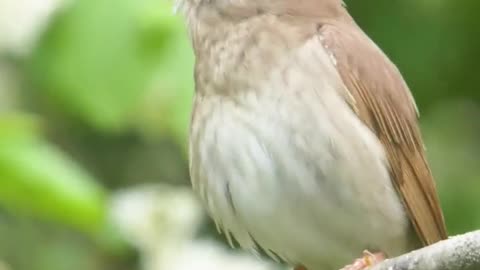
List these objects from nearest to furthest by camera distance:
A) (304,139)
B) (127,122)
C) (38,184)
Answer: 1. (38,184)
2. (304,139)
3. (127,122)

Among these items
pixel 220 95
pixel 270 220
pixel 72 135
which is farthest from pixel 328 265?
pixel 72 135

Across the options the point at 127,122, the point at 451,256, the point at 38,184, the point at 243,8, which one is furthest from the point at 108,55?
the point at 451,256

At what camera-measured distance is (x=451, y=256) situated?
3969mm

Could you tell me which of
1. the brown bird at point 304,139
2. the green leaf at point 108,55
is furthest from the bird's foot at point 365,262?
the green leaf at point 108,55

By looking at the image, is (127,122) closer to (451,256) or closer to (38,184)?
(38,184)

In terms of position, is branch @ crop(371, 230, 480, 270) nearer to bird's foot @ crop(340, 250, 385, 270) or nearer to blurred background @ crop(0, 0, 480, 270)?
bird's foot @ crop(340, 250, 385, 270)

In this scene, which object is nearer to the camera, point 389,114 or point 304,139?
point 304,139

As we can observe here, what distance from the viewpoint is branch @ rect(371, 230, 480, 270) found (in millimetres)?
3895

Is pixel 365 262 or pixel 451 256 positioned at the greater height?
pixel 451 256

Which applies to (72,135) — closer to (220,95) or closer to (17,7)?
(17,7)

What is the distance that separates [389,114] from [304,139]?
47 cm

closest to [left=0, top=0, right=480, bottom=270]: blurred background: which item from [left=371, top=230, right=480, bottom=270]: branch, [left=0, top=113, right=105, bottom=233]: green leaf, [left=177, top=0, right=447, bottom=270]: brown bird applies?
[left=0, top=113, right=105, bottom=233]: green leaf

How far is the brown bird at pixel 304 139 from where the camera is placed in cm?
517

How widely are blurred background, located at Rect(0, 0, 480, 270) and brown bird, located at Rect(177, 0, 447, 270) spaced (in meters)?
0.17
